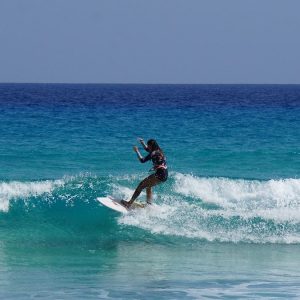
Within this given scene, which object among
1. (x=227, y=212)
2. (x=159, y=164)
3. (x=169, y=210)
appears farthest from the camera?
(x=227, y=212)

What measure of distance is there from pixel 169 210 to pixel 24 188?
407 cm

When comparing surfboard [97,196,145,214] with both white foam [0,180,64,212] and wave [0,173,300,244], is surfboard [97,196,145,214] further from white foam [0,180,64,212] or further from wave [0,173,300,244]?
white foam [0,180,64,212]

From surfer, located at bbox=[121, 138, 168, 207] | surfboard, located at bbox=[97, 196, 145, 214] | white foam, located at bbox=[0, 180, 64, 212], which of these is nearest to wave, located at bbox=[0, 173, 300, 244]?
white foam, located at bbox=[0, 180, 64, 212]

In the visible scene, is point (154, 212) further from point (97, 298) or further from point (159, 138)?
point (159, 138)

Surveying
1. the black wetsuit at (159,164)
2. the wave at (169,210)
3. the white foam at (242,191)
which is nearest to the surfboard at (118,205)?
the wave at (169,210)

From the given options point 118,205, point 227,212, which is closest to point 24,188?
point 118,205

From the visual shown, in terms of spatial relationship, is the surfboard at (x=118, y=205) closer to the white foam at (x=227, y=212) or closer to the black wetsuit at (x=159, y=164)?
the white foam at (x=227, y=212)

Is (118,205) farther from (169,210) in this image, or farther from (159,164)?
(159,164)

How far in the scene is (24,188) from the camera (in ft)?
69.8

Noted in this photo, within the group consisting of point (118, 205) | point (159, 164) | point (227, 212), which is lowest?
point (227, 212)

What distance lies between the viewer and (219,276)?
14016 mm

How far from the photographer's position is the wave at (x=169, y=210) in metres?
17.9

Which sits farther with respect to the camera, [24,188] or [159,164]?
[24,188]

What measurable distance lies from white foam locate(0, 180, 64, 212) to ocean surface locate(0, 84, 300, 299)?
3cm
